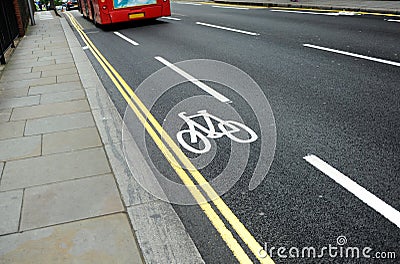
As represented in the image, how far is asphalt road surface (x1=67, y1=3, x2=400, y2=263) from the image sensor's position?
326cm

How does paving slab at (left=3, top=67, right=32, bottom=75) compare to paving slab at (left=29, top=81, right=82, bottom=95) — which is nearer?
paving slab at (left=29, top=81, right=82, bottom=95)

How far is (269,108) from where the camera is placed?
6008 mm

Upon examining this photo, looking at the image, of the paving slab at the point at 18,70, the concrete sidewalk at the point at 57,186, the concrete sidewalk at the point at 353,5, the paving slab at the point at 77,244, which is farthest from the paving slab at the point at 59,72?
the concrete sidewalk at the point at 353,5

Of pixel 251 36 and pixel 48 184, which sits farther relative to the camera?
pixel 251 36

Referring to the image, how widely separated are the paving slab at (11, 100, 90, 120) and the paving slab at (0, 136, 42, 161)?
1042 mm

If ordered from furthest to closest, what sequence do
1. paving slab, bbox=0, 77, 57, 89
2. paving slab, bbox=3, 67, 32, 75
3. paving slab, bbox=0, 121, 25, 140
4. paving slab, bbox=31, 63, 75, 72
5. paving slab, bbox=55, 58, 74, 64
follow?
paving slab, bbox=55, 58, 74, 64 < paving slab, bbox=31, 63, 75, 72 < paving slab, bbox=3, 67, 32, 75 < paving slab, bbox=0, 77, 57, 89 < paving slab, bbox=0, 121, 25, 140

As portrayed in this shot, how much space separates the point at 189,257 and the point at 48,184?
194 cm

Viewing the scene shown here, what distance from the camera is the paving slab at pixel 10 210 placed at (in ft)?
11.4

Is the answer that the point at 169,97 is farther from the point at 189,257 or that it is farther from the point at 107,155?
the point at 189,257

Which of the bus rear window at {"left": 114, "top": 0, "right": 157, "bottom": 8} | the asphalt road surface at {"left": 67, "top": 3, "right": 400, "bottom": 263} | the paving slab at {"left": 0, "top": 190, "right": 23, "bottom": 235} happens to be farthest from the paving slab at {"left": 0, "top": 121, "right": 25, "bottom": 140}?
the bus rear window at {"left": 114, "top": 0, "right": 157, "bottom": 8}

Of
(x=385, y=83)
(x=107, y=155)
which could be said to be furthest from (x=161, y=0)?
(x=107, y=155)
